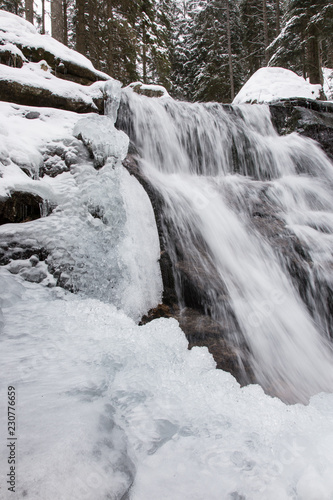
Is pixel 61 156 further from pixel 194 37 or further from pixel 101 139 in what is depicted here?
pixel 194 37

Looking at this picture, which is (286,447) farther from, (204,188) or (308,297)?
(204,188)

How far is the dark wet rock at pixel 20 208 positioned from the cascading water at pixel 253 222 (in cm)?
157

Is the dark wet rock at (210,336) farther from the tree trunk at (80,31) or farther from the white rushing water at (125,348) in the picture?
the tree trunk at (80,31)

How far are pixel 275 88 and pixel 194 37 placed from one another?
1353 cm

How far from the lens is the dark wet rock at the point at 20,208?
2.97 metres

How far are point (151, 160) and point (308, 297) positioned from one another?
3701 mm

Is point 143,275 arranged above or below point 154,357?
A: above

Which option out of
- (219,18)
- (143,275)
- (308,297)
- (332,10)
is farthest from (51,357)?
(219,18)

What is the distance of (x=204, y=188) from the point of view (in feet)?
18.3

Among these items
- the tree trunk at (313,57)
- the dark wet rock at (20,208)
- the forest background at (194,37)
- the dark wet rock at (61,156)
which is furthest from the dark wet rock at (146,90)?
the dark wet rock at (20,208)

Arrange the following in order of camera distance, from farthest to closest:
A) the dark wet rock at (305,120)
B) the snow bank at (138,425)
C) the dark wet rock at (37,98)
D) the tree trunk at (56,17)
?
the tree trunk at (56,17)
the dark wet rock at (305,120)
the dark wet rock at (37,98)
the snow bank at (138,425)

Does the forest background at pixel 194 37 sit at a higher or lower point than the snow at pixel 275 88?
higher

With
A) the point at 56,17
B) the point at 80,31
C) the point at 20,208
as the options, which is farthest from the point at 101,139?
the point at 56,17

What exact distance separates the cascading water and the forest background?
553 cm
